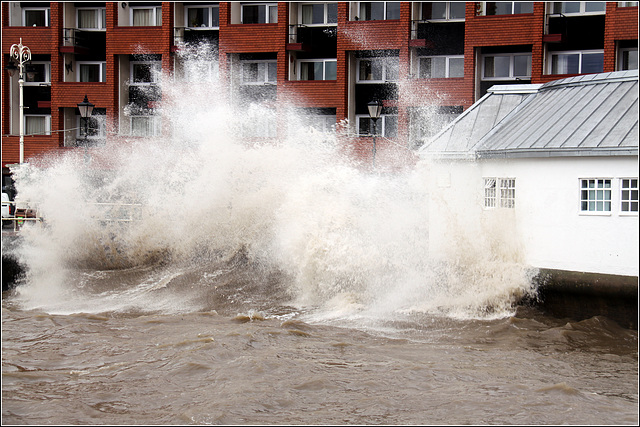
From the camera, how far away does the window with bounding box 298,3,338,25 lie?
36291mm

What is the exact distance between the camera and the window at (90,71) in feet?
131

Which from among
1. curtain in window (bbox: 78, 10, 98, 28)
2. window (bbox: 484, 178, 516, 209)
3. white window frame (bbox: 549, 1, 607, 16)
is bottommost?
window (bbox: 484, 178, 516, 209)

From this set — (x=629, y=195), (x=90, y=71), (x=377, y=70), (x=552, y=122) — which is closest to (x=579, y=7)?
(x=377, y=70)

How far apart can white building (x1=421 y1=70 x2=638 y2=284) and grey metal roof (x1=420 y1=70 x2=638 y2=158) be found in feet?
0.09

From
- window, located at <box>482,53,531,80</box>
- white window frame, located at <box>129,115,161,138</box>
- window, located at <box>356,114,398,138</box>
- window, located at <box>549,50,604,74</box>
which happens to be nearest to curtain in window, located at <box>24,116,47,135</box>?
white window frame, located at <box>129,115,161,138</box>

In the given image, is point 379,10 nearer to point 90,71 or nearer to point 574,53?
point 574,53

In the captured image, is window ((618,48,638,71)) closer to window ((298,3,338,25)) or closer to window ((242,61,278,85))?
window ((298,3,338,25))

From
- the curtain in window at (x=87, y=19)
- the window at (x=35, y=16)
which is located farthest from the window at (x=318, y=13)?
the window at (x=35, y=16)

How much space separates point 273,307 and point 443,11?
20.1m

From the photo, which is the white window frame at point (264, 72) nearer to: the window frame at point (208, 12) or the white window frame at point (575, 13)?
the window frame at point (208, 12)

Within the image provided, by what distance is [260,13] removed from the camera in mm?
37281

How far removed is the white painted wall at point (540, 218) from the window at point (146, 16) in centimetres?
2373

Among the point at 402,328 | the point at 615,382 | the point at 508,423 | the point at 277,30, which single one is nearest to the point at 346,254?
the point at 402,328

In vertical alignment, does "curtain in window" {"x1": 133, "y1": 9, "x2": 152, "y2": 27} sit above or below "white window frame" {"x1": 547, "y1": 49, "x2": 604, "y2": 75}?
above
